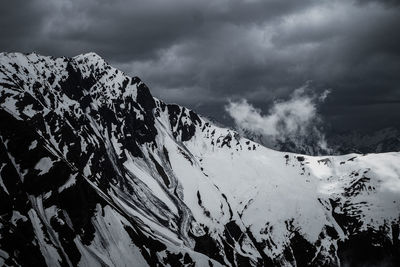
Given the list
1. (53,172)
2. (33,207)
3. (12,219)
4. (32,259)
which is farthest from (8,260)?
(53,172)

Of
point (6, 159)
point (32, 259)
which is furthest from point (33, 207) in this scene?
point (32, 259)

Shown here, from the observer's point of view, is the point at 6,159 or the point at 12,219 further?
the point at 6,159

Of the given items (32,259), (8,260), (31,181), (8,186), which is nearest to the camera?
(8,260)

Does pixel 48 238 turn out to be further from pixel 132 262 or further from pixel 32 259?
pixel 132 262

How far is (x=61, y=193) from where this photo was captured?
198750 millimetres

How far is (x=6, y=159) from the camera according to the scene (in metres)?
197

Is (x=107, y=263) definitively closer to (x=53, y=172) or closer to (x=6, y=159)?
(x=53, y=172)

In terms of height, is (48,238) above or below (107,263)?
above

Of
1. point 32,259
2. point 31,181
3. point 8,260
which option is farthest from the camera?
point 31,181

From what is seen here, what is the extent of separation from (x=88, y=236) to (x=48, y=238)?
74.1 feet

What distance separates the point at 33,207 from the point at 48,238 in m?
19.3

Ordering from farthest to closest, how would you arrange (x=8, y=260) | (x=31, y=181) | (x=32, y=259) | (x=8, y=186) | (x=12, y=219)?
1. (x=31, y=181)
2. (x=8, y=186)
3. (x=12, y=219)
4. (x=32, y=259)
5. (x=8, y=260)

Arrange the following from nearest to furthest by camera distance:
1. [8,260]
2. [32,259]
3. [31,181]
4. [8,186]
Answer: [8,260] < [32,259] < [8,186] < [31,181]

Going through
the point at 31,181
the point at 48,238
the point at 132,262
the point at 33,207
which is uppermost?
the point at 31,181
